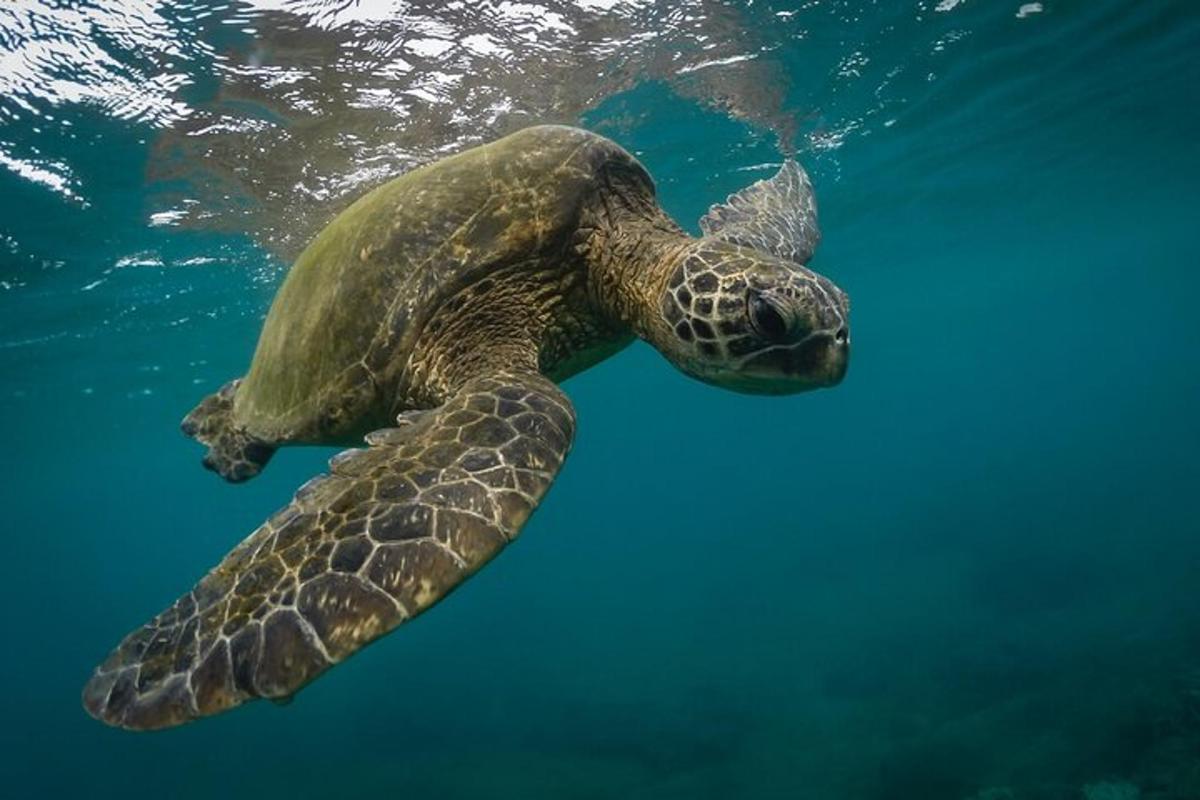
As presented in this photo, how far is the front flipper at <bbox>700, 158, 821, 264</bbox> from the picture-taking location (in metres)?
5.04

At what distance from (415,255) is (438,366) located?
637mm

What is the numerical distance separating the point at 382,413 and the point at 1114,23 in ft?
41.8

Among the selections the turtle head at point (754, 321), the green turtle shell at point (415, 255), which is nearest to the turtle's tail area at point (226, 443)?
the green turtle shell at point (415, 255)

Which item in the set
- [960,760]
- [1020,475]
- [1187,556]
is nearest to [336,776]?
[960,760]

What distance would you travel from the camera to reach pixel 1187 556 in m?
16.0

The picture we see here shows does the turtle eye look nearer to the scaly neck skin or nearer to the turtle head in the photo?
the turtle head

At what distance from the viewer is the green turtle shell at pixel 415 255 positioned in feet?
12.9

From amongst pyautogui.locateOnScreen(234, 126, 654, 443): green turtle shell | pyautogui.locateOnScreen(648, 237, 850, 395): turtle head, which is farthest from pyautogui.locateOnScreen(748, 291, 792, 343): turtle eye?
pyautogui.locateOnScreen(234, 126, 654, 443): green turtle shell

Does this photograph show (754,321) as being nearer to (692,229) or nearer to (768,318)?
(768,318)

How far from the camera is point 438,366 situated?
12.9 feet

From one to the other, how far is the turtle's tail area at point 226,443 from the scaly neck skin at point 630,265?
2650 mm

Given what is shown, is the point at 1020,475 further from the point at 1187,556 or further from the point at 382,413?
the point at 382,413

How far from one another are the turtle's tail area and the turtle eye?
3558 mm

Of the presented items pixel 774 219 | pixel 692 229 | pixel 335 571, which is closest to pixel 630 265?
pixel 774 219
